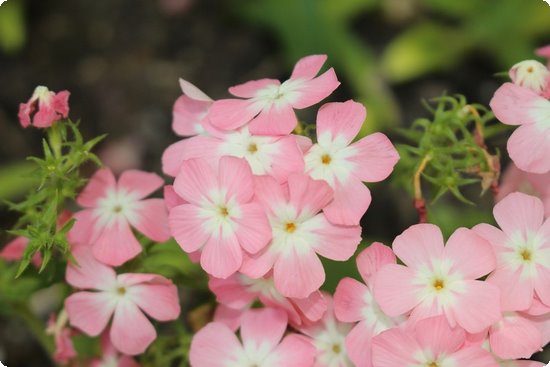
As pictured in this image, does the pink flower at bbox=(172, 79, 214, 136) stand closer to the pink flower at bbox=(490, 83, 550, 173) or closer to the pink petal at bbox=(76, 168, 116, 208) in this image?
the pink petal at bbox=(76, 168, 116, 208)

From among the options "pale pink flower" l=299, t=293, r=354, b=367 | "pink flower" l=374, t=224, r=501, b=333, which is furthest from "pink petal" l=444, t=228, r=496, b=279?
"pale pink flower" l=299, t=293, r=354, b=367

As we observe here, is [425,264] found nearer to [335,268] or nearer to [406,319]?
[406,319]

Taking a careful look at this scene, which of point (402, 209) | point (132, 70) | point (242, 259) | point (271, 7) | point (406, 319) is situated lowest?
point (402, 209)

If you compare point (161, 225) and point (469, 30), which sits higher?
point (161, 225)

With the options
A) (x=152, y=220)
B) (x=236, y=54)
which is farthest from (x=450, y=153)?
(x=236, y=54)

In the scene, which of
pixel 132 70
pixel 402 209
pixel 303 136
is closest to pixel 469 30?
pixel 402 209

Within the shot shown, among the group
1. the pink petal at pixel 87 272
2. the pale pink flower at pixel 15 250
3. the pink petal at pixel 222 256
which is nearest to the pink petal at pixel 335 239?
the pink petal at pixel 222 256
